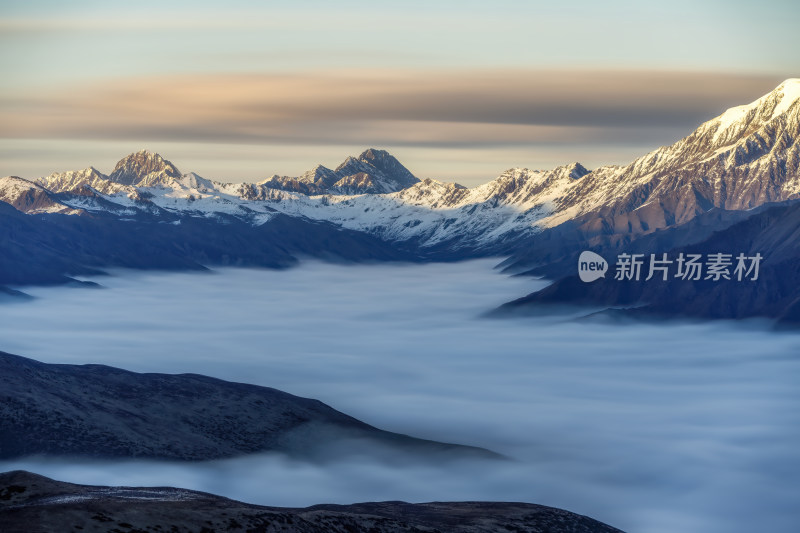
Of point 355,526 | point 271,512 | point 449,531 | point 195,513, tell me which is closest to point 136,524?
point 195,513

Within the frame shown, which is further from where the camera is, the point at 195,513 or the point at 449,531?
the point at 449,531

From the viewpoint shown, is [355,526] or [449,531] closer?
[355,526]

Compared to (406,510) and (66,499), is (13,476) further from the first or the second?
(406,510)

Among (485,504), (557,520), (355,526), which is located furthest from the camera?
(485,504)

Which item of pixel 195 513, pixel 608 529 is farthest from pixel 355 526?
pixel 608 529

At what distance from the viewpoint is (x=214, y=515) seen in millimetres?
120812

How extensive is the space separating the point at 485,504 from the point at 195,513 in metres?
74.6

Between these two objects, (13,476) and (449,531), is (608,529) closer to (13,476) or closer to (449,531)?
(449,531)

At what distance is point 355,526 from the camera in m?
135

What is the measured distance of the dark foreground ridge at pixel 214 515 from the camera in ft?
363

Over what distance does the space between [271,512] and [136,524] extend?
19.2m

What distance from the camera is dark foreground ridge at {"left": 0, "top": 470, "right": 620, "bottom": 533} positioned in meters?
110

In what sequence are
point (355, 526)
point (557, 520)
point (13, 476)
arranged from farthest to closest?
1. point (557, 520)
2. point (13, 476)
3. point (355, 526)

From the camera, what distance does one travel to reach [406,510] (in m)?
172
